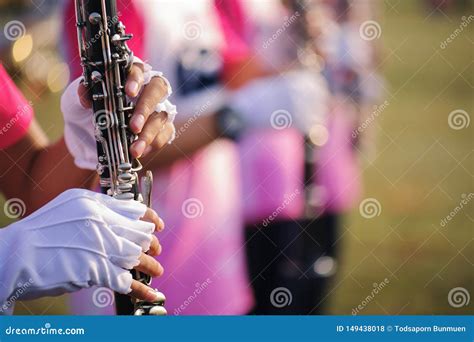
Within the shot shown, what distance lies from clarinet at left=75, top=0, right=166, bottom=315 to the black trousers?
2.11ft

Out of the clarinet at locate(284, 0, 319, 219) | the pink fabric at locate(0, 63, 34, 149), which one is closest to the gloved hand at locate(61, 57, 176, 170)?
the pink fabric at locate(0, 63, 34, 149)

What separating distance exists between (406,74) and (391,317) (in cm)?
65

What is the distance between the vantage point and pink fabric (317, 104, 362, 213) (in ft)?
7.66

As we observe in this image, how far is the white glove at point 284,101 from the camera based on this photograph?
7.35 ft

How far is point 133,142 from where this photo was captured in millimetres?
1726

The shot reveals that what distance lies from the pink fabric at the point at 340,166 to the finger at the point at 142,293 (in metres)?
0.73

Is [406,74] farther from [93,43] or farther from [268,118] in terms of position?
[93,43]

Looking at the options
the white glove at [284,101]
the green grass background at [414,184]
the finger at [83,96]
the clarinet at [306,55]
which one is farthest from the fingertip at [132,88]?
the green grass background at [414,184]

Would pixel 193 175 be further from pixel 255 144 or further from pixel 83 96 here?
pixel 83 96

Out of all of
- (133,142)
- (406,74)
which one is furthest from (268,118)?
(133,142)

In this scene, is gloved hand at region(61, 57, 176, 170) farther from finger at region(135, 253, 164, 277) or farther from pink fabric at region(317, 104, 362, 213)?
pink fabric at region(317, 104, 362, 213)

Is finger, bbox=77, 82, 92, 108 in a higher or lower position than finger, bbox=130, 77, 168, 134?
lower

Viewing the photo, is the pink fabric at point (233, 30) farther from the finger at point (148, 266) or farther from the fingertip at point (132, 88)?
the finger at point (148, 266)

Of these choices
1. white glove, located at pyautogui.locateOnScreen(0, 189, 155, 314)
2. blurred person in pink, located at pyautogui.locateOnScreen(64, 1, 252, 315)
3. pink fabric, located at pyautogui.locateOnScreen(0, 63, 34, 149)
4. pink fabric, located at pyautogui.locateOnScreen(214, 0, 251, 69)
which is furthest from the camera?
pink fabric, located at pyautogui.locateOnScreen(214, 0, 251, 69)
